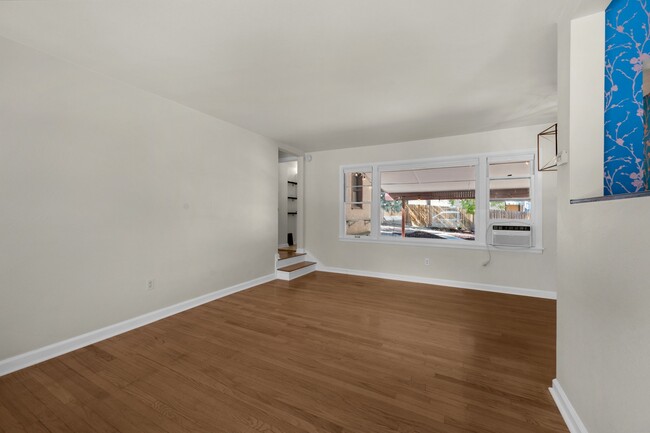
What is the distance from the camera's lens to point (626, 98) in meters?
1.56

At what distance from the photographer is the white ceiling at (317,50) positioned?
175cm

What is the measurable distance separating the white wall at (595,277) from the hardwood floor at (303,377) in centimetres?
46

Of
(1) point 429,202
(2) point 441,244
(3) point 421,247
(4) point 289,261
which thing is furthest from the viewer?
(4) point 289,261

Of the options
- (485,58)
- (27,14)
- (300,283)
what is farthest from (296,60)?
(300,283)

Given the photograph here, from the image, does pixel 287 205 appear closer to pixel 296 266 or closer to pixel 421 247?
pixel 296 266

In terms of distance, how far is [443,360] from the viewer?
2.21m

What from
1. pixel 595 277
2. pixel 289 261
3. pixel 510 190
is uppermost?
pixel 510 190

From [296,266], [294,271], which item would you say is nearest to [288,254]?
[296,266]

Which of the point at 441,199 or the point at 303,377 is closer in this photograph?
the point at 303,377

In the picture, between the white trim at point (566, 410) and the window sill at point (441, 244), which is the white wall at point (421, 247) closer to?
the window sill at point (441, 244)

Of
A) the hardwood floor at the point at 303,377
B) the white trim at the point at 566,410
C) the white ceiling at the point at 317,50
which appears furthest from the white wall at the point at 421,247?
the white trim at the point at 566,410

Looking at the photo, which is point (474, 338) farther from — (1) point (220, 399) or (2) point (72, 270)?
(2) point (72, 270)

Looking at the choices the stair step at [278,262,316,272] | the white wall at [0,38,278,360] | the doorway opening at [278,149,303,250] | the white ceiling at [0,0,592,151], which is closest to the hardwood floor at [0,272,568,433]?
the white wall at [0,38,278,360]

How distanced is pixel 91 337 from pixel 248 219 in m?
2.33
